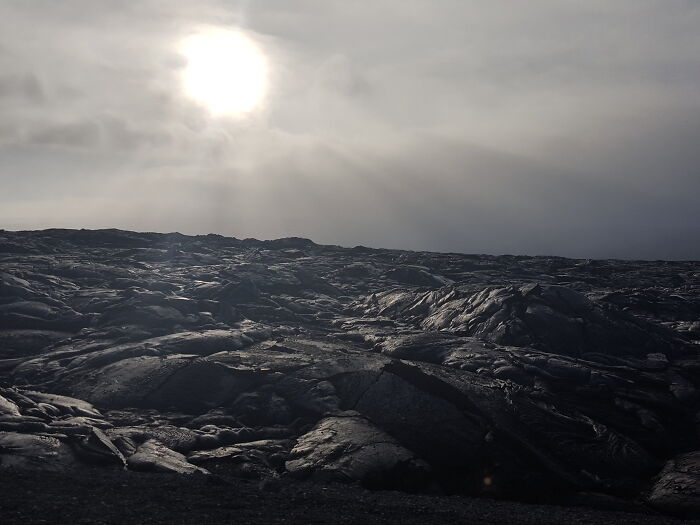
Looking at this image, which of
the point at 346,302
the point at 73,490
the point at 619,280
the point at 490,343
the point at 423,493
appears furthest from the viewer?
the point at 619,280

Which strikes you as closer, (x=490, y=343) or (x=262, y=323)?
(x=490, y=343)

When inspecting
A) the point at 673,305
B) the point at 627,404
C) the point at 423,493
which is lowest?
the point at 423,493

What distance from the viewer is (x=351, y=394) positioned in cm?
2798

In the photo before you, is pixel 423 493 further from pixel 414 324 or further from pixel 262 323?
pixel 262 323

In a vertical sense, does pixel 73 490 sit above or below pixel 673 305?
below

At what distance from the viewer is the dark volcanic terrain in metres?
20.7

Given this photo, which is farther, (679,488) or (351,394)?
(351,394)

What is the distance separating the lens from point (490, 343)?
116ft

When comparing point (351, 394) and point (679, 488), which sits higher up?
point (351, 394)

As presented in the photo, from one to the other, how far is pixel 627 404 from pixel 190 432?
69.9 ft

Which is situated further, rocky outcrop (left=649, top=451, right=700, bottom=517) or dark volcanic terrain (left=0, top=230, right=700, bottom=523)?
dark volcanic terrain (left=0, top=230, right=700, bottom=523)

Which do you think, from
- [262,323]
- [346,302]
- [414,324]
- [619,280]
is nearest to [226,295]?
[262,323]

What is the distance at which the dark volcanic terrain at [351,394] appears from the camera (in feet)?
67.9

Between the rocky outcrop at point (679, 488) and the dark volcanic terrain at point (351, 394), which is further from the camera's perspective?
the dark volcanic terrain at point (351, 394)
